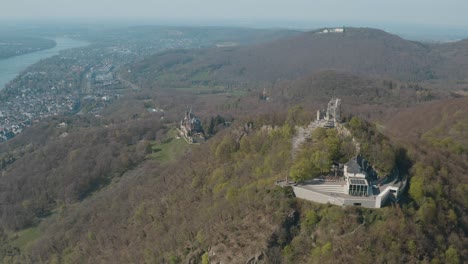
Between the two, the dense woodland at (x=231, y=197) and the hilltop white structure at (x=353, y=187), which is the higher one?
the hilltop white structure at (x=353, y=187)

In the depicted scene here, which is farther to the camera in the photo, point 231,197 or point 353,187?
point 231,197

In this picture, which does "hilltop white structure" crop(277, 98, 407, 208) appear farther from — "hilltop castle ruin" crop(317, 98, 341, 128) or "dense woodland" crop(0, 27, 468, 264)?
"hilltop castle ruin" crop(317, 98, 341, 128)

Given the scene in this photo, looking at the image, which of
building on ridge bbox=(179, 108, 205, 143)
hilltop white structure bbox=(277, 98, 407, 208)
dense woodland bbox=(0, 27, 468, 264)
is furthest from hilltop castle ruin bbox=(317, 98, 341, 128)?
building on ridge bbox=(179, 108, 205, 143)

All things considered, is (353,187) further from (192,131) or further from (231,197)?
(192,131)

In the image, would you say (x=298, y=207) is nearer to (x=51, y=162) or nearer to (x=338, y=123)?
(x=338, y=123)

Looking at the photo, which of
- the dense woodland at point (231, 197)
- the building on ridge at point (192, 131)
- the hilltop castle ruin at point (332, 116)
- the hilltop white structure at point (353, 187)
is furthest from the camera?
the building on ridge at point (192, 131)

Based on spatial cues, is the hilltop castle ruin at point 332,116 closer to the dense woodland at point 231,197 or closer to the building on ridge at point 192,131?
the dense woodland at point 231,197

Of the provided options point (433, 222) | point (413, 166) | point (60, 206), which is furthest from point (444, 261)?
point (60, 206)

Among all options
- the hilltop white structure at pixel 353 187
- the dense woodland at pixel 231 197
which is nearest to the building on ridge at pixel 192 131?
the dense woodland at pixel 231 197

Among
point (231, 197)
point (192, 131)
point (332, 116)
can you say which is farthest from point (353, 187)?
point (192, 131)
